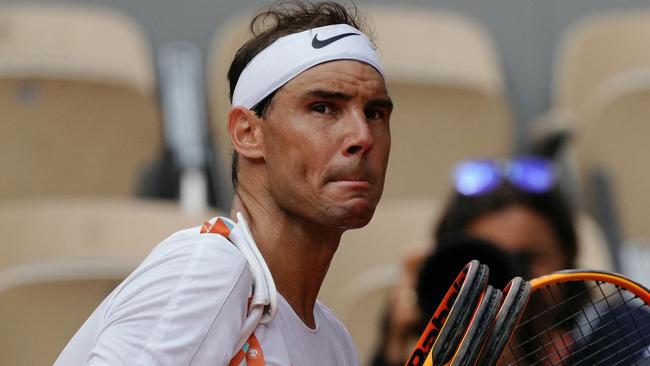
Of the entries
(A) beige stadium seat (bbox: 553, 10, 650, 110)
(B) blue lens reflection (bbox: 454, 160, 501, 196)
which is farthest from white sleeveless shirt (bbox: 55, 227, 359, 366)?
(A) beige stadium seat (bbox: 553, 10, 650, 110)

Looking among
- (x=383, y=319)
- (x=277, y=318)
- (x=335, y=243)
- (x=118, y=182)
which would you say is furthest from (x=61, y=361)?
(x=118, y=182)

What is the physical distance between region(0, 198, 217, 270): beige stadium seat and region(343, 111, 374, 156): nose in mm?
1720

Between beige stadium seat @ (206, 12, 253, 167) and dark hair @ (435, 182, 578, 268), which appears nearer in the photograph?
dark hair @ (435, 182, 578, 268)

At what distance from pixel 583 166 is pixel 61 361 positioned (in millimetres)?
3397

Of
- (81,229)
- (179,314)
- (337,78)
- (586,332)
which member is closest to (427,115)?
(81,229)

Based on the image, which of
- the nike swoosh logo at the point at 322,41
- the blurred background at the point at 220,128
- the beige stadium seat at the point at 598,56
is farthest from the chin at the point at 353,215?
the beige stadium seat at the point at 598,56

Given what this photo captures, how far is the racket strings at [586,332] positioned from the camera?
2.27 m

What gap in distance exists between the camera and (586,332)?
2320mm

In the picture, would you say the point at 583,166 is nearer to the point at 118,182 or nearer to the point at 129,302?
the point at 118,182

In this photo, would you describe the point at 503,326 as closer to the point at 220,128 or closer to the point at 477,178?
the point at 477,178

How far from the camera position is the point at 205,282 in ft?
6.15

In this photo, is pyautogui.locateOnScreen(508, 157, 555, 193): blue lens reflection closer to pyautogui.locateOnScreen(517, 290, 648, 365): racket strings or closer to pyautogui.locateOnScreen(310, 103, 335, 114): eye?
pyautogui.locateOnScreen(517, 290, 648, 365): racket strings

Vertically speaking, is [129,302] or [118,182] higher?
[118,182]

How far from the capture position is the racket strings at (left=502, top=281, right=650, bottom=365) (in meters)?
2.27
